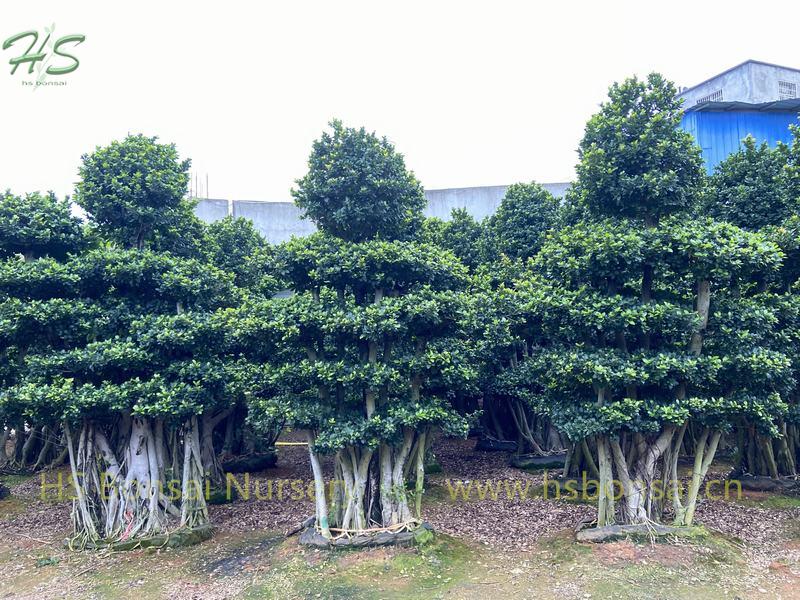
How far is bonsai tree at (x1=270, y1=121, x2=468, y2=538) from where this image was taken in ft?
31.9

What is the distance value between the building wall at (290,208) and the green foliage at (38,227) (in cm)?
1436

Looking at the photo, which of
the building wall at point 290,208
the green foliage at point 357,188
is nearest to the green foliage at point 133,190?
the green foliage at point 357,188

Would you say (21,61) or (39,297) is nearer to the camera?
(39,297)

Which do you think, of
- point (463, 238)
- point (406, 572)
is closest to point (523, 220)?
point (463, 238)

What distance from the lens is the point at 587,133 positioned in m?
10.9

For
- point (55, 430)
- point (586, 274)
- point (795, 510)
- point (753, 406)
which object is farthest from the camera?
point (55, 430)

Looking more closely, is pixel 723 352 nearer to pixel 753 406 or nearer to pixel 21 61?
pixel 753 406

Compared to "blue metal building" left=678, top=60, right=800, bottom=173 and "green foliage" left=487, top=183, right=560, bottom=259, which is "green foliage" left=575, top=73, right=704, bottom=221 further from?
"blue metal building" left=678, top=60, right=800, bottom=173

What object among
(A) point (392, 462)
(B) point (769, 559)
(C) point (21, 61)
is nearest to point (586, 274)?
(A) point (392, 462)

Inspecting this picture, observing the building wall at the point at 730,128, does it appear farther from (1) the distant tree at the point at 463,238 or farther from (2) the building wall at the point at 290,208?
(1) the distant tree at the point at 463,238

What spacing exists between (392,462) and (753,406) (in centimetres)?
596

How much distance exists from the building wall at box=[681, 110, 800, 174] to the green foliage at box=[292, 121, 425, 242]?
15.4 meters

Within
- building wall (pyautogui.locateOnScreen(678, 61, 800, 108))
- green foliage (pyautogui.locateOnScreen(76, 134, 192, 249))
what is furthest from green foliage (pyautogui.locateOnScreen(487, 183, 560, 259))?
building wall (pyautogui.locateOnScreen(678, 61, 800, 108))

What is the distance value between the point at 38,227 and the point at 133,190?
6.18ft
